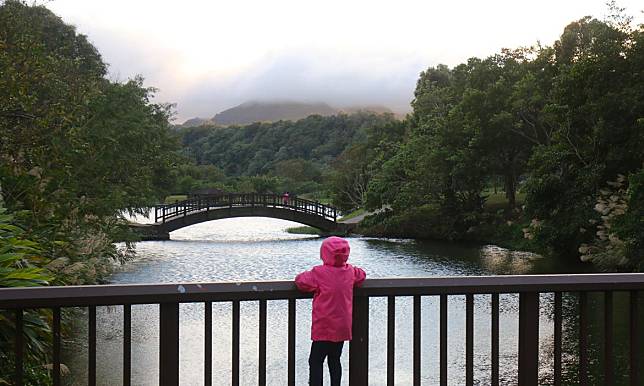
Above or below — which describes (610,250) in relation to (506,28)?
below

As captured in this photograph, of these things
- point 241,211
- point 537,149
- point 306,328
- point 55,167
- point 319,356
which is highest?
point 537,149

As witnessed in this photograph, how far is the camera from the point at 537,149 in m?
26.0

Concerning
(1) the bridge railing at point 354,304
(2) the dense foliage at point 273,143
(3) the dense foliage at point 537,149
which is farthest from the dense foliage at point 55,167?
(2) the dense foliage at point 273,143

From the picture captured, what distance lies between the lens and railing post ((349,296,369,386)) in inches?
127

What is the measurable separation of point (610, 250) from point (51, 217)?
14567 millimetres

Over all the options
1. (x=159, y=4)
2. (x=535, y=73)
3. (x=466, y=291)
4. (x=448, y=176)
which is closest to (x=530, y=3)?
(x=535, y=73)

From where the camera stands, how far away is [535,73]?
29938 mm

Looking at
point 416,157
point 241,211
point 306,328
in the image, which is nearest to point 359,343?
point 306,328

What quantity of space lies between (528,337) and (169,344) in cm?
154

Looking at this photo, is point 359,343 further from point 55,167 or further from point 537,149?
point 537,149

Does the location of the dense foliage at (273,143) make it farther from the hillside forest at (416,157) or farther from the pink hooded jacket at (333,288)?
the pink hooded jacket at (333,288)

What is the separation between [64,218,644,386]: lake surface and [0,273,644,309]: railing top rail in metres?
6.21

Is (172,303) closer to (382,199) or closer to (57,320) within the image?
(57,320)

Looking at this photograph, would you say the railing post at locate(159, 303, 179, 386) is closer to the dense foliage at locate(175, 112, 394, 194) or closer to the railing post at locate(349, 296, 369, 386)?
the railing post at locate(349, 296, 369, 386)
